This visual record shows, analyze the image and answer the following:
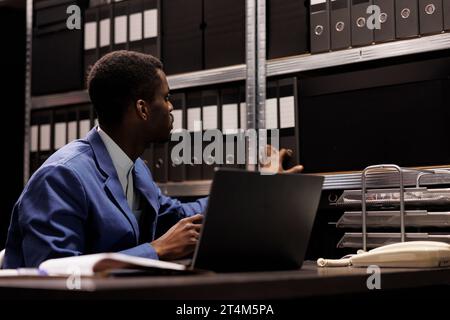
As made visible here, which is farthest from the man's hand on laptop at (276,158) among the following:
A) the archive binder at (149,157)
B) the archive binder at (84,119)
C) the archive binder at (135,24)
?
the archive binder at (84,119)

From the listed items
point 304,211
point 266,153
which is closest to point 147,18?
point 266,153

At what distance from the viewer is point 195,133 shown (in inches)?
92.0

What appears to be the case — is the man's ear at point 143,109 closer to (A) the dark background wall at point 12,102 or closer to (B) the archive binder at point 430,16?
(B) the archive binder at point 430,16

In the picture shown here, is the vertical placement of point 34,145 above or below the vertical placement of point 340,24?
below

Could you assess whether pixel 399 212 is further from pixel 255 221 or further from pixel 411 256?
pixel 255 221

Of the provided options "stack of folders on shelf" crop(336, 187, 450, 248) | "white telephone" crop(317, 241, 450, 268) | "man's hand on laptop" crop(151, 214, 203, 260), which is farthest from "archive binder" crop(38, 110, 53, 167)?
"white telephone" crop(317, 241, 450, 268)

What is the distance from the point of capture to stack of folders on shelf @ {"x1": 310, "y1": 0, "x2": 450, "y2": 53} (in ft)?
6.31

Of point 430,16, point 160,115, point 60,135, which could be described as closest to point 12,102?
point 60,135

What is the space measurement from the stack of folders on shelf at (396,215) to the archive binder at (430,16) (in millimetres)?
483

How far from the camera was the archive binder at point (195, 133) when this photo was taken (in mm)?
2326

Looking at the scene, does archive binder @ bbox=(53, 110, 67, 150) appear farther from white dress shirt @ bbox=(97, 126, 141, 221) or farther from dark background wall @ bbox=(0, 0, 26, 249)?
white dress shirt @ bbox=(97, 126, 141, 221)

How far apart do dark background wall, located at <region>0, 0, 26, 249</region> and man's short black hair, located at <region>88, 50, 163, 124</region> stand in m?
1.37

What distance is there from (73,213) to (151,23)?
4.05 feet
